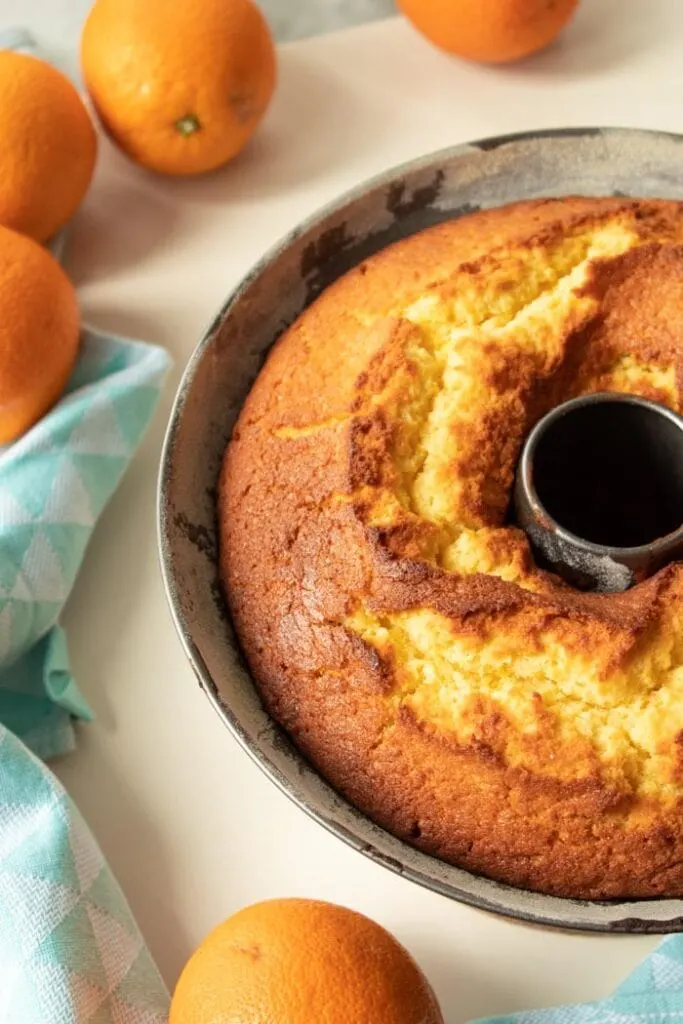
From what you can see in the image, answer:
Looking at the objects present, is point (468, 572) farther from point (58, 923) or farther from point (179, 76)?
point (179, 76)

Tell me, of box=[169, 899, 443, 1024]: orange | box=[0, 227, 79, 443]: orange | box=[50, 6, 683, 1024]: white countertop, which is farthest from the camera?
box=[0, 227, 79, 443]: orange

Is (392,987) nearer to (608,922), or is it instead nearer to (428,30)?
(608,922)

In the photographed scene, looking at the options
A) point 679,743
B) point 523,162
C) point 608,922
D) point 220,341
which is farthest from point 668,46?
point 608,922

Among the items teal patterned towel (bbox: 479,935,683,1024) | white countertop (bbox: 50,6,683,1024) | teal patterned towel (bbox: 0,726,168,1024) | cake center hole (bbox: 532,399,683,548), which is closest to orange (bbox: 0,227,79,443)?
white countertop (bbox: 50,6,683,1024)

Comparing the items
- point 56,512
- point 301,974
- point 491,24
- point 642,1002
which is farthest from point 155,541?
point 491,24

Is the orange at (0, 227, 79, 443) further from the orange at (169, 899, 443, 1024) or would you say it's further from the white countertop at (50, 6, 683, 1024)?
the orange at (169, 899, 443, 1024)

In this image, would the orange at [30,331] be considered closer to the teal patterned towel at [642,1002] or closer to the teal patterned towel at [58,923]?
the teal patterned towel at [58,923]

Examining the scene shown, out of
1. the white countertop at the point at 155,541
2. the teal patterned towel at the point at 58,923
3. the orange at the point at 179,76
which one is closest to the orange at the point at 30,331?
the white countertop at the point at 155,541
